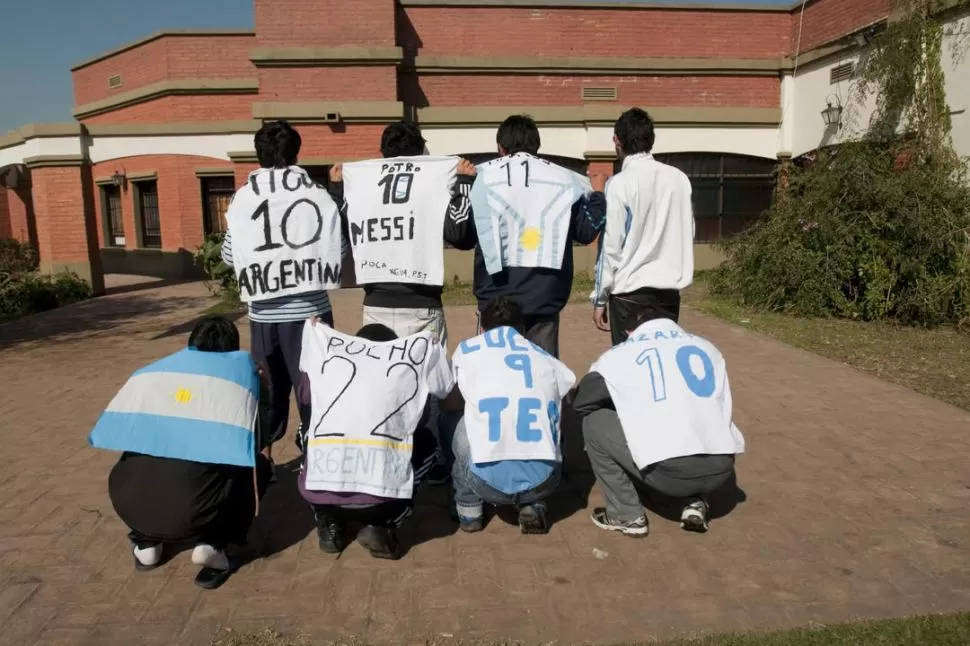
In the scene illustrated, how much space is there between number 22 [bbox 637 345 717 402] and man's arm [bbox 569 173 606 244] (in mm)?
879

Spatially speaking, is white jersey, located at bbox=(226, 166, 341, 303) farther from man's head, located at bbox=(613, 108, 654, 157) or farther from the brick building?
the brick building

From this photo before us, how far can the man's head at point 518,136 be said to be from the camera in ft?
13.3

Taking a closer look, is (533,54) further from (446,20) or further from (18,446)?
(18,446)

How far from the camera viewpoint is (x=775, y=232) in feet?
33.2

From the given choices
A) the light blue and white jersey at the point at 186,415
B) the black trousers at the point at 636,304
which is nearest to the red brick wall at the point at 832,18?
the black trousers at the point at 636,304

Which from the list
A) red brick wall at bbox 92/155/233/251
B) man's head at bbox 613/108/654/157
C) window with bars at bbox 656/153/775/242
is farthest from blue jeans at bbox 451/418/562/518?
red brick wall at bbox 92/155/233/251

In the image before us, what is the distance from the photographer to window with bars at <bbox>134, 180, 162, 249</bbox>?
19344 millimetres

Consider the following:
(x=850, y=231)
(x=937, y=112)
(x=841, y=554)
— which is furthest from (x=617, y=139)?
(x=937, y=112)

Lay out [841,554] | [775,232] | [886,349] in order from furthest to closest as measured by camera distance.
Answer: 1. [775,232]
2. [886,349]
3. [841,554]

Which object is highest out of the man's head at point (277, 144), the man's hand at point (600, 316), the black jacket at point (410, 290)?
the man's head at point (277, 144)

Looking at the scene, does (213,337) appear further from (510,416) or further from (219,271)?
(219,271)

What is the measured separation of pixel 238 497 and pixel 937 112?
10829 millimetres

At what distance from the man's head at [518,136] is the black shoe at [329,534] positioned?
2149mm

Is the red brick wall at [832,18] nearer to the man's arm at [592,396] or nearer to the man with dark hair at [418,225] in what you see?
the man with dark hair at [418,225]
